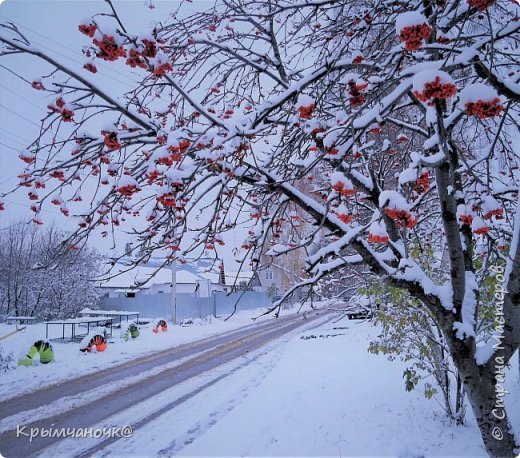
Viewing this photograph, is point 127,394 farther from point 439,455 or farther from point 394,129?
point 394,129

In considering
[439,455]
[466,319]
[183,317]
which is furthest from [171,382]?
[183,317]

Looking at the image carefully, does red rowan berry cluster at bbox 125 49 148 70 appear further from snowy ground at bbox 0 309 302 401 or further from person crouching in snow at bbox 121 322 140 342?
person crouching in snow at bbox 121 322 140 342

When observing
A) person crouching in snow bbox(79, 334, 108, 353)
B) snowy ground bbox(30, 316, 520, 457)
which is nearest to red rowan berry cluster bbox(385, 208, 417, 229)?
Result: snowy ground bbox(30, 316, 520, 457)

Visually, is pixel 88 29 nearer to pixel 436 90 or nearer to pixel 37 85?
pixel 37 85

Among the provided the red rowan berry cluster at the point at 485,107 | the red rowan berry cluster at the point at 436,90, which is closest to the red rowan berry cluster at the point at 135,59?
the red rowan berry cluster at the point at 436,90

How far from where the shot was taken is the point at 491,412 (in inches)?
116

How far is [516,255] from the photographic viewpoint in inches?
109

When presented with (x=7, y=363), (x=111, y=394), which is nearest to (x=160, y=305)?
(x=7, y=363)

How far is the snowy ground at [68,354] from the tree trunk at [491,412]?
3.64 meters

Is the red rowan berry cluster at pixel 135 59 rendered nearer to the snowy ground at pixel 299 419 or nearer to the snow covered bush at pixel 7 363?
the snowy ground at pixel 299 419

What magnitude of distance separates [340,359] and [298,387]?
266 centimetres

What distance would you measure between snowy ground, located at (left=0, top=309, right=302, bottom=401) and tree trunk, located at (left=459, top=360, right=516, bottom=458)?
364cm

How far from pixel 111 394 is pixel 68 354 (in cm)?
526

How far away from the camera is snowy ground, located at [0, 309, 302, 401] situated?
8438 millimetres
